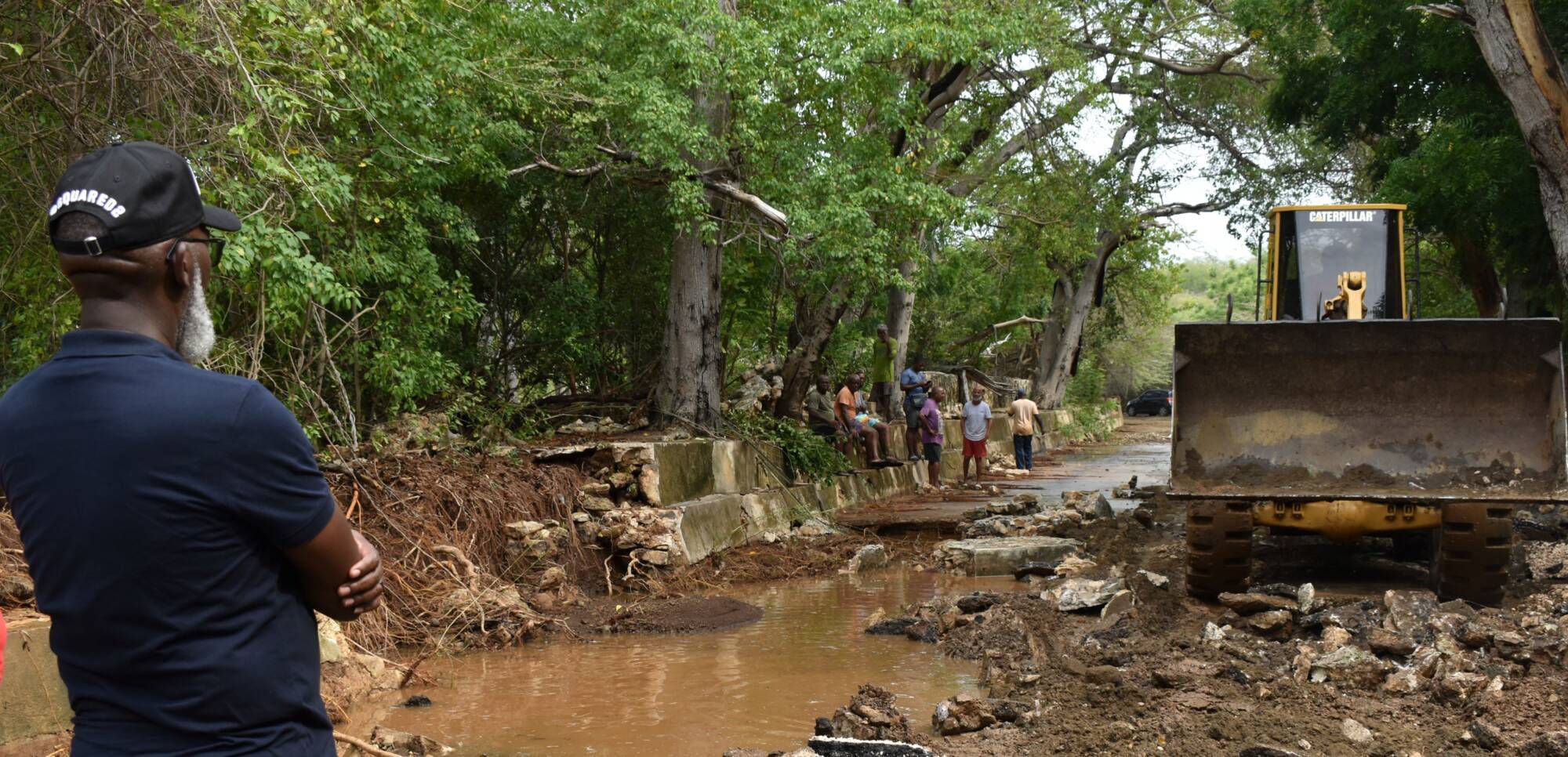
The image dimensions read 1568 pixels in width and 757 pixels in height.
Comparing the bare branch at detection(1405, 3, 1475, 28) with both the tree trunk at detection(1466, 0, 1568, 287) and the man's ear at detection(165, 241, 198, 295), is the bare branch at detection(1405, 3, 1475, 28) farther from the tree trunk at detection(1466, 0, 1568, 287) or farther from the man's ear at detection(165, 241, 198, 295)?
the man's ear at detection(165, 241, 198, 295)

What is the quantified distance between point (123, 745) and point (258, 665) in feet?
0.79

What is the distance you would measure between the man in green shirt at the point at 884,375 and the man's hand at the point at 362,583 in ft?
64.1

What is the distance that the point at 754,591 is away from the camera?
1175cm

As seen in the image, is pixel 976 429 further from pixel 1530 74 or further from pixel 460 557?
pixel 460 557

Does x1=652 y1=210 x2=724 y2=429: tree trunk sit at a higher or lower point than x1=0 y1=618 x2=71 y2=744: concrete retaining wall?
higher

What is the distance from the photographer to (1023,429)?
80.9ft

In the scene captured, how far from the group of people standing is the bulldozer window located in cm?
750

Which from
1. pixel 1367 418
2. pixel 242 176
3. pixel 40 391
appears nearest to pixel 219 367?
pixel 242 176

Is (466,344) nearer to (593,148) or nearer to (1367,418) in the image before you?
(593,148)

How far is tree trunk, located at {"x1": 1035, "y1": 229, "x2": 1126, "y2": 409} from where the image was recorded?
1356 inches

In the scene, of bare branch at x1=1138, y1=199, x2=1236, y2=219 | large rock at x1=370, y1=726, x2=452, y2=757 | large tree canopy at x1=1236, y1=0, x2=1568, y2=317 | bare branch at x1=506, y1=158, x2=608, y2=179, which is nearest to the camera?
large rock at x1=370, y1=726, x2=452, y2=757

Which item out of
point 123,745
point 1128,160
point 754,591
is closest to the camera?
point 123,745

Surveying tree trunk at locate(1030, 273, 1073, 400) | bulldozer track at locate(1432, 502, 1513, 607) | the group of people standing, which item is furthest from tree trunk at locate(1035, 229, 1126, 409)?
bulldozer track at locate(1432, 502, 1513, 607)

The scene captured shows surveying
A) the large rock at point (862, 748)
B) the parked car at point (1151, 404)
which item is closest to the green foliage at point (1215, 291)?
the parked car at point (1151, 404)
